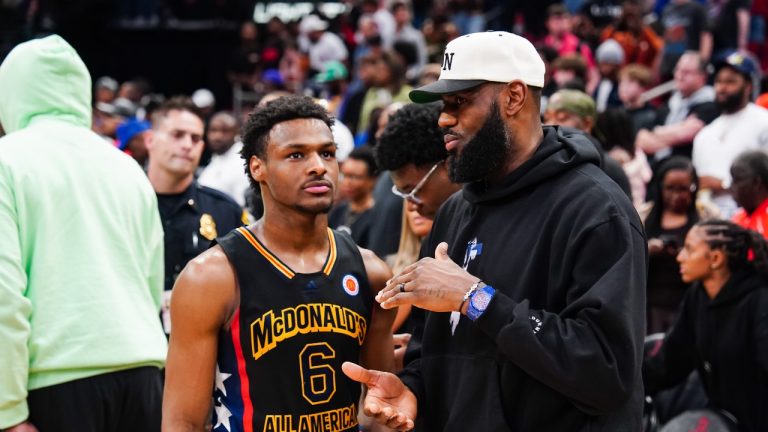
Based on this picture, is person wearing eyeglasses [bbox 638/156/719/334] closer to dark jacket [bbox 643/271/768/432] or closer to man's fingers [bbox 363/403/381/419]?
dark jacket [bbox 643/271/768/432]

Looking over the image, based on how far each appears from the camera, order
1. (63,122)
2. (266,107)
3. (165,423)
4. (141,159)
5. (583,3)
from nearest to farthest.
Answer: (165,423) < (266,107) < (63,122) < (141,159) < (583,3)

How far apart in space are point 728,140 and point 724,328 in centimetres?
305

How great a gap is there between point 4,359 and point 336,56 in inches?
515

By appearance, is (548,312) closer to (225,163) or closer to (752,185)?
(752,185)

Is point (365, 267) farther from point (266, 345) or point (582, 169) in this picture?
point (582, 169)

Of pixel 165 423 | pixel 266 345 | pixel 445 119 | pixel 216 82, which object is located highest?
pixel 445 119

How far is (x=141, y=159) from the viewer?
27.3ft

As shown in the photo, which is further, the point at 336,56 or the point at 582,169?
the point at 336,56

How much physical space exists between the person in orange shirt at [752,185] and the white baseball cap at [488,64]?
3.87 meters

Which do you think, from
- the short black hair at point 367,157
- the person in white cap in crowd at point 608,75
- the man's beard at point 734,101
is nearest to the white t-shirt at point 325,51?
the person in white cap in crowd at point 608,75

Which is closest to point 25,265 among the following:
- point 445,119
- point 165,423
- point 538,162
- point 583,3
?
point 165,423

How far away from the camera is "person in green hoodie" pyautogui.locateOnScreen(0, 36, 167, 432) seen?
3.95 meters

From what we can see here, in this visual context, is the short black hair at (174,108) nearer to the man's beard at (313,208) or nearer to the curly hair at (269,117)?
the curly hair at (269,117)

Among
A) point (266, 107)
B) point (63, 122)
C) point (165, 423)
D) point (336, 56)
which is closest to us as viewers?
point (165, 423)
